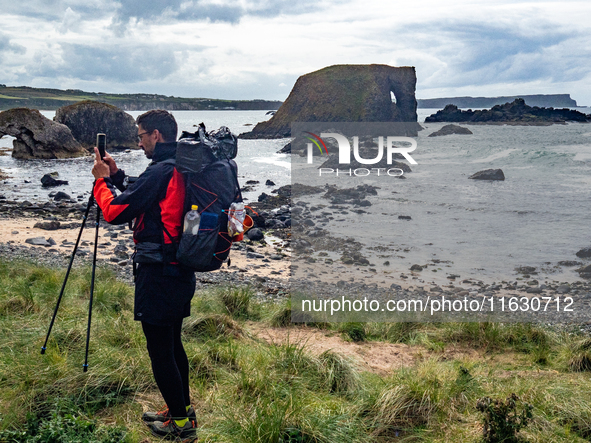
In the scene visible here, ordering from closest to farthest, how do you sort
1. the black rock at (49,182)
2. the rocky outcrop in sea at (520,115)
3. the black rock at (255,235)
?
1. the black rock at (255,235)
2. the black rock at (49,182)
3. the rocky outcrop in sea at (520,115)

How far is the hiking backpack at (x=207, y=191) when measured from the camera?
10.4 feet

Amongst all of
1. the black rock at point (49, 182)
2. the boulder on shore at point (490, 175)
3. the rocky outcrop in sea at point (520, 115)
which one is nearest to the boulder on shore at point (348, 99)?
the rocky outcrop in sea at point (520, 115)

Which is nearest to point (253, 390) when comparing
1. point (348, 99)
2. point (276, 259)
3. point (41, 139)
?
point (276, 259)

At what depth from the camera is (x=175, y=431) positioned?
3.55 meters

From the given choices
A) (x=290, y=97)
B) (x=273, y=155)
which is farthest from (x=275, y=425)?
(x=290, y=97)

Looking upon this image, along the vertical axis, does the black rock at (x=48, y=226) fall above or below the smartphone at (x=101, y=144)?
below

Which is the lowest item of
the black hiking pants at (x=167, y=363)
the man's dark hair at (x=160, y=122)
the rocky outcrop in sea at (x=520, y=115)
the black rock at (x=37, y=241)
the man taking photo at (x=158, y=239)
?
the black rock at (x=37, y=241)

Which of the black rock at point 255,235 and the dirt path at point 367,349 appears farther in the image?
the black rock at point 255,235

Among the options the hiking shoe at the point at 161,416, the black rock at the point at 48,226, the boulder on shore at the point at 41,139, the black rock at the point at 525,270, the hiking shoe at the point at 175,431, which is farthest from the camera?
the boulder on shore at the point at 41,139

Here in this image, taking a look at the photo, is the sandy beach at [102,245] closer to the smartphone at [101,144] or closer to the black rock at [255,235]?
the black rock at [255,235]

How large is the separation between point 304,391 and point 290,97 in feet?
312

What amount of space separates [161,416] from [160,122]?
7.12ft

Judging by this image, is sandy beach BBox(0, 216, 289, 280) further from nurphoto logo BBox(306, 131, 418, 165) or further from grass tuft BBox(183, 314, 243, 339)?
grass tuft BBox(183, 314, 243, 339)

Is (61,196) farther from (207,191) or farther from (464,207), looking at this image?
(207,191)
